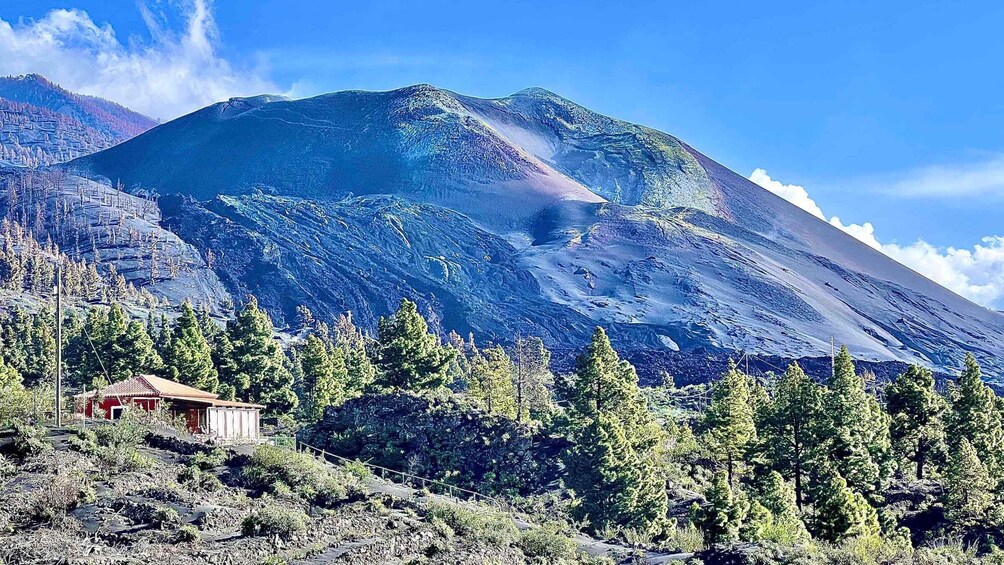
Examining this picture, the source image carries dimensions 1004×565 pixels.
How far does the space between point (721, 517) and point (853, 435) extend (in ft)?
69.3

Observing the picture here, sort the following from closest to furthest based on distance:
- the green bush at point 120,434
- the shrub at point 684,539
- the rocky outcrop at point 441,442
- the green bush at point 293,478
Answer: the green bush at point 293,478 → the green bush at point 120,434 → the shrub at point 684,539 → the rocky outcrop at point 441,442

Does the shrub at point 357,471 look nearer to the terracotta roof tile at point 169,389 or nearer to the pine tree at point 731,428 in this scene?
the terracotta roof tile at point 169,389

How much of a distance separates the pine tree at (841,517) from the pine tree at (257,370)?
39701mm

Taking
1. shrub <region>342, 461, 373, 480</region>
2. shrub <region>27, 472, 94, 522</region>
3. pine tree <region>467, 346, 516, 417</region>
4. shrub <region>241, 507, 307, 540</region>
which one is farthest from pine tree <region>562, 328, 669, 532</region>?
shrub <region>27, 472, 94, 522</region>

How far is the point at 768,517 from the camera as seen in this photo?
1980 inches

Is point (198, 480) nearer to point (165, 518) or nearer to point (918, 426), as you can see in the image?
point (165, 518)

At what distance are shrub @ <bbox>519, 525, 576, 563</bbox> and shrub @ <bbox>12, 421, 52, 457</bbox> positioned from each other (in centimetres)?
1780

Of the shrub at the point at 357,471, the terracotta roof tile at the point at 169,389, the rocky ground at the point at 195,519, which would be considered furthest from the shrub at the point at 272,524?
the terracotta roof tile at the point at 169,389

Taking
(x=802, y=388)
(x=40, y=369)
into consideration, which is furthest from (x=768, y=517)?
(x=40, y=369)

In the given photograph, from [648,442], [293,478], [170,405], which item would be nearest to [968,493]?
[648,442]

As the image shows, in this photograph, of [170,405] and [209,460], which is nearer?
[209,460]

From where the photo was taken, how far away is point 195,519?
114 feet

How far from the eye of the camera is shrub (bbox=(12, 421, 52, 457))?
38906 millimetres

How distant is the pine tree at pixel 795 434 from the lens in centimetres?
6306
